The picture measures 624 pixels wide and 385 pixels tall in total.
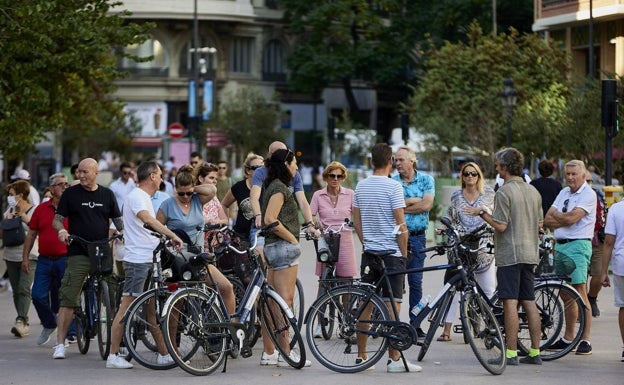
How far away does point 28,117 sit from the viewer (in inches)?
1030

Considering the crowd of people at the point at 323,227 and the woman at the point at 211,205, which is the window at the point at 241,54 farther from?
the woman at the point at 211,205

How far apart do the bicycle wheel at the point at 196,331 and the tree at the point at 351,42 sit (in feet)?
178

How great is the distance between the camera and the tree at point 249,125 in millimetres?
58938

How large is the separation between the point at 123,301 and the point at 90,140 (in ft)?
178

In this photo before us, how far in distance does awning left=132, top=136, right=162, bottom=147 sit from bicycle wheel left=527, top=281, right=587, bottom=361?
56.5 meters

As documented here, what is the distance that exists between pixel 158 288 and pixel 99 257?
4.49ft

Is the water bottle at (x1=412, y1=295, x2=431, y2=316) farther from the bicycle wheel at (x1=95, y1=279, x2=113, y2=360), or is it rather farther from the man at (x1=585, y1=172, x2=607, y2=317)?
the man at (x1=585, y1=172, x2=607, y2=317)

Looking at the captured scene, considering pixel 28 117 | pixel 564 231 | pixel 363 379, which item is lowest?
pixel 363 379

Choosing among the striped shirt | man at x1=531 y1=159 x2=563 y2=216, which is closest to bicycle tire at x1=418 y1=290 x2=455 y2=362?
the striped shirt

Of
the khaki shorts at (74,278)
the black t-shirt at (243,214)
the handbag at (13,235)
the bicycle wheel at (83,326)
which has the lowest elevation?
the bicycle wheel at (83,326)

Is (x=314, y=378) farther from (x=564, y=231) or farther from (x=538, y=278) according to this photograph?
(x=564, y=231)

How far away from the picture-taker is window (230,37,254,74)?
71.6 m

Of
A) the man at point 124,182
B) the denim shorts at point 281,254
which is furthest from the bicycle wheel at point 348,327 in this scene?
the man at point 124,182

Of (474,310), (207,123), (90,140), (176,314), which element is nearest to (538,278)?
(474,310)
